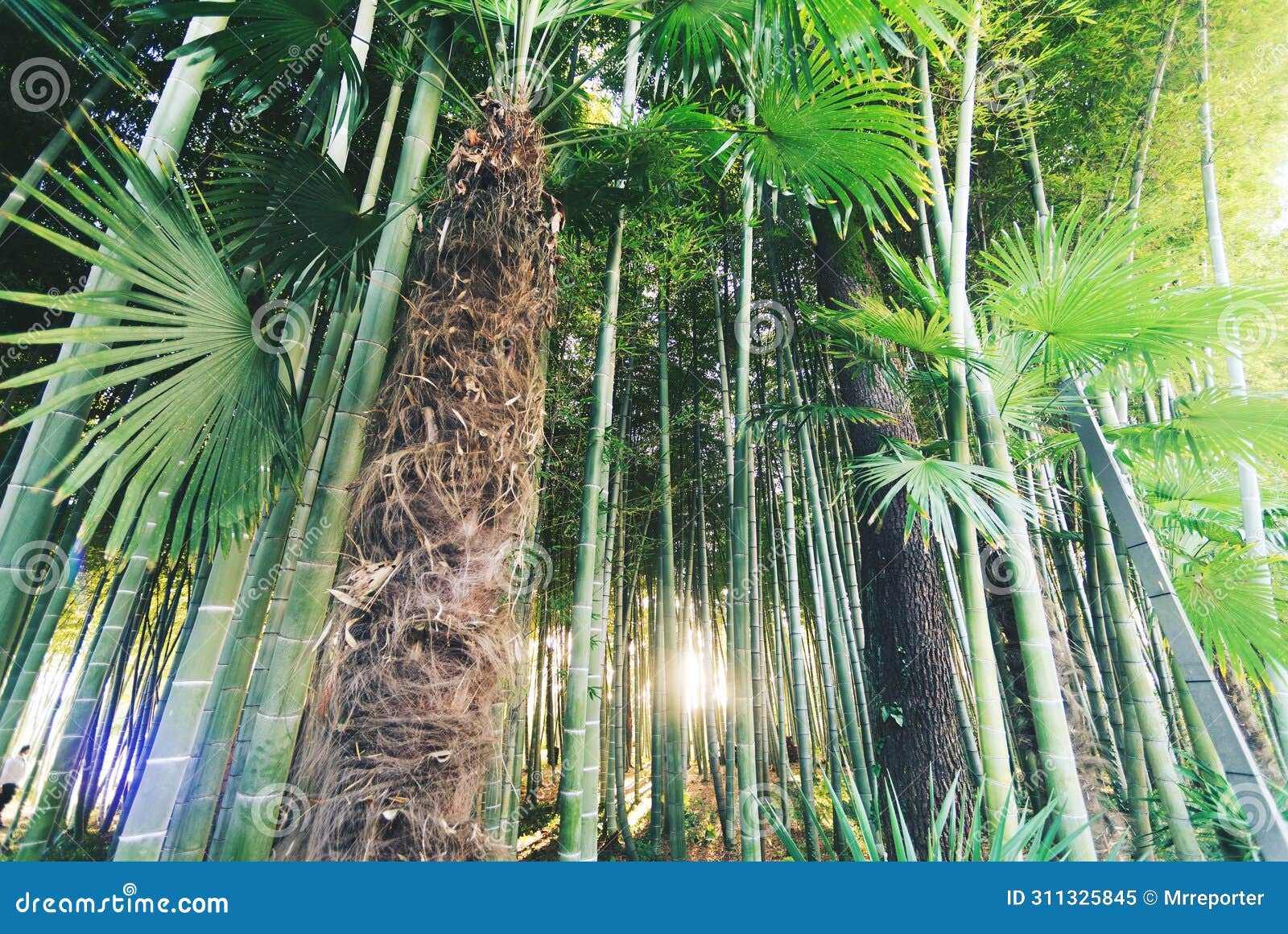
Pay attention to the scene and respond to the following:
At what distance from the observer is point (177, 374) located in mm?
1269

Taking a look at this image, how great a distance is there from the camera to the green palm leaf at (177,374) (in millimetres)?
1055

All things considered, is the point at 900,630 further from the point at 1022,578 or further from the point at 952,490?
the point at 952,490

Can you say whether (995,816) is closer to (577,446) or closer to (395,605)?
(395,605)

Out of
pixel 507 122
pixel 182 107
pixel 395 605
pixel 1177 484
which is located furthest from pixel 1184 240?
pixel 182 107

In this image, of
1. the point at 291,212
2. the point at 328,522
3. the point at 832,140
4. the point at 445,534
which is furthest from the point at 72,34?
the point at 832,140

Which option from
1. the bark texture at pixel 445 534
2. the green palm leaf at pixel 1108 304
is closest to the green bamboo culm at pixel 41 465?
the bark texture at pixel 445 534

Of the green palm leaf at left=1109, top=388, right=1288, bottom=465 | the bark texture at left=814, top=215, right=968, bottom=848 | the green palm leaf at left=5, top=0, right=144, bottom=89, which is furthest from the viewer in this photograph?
the bark texture at left=814, top=215, right=968, bottom=848

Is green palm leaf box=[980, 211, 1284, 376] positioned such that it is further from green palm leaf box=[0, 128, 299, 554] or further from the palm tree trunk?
green palm leaf box=[0, 128, 299, 554]

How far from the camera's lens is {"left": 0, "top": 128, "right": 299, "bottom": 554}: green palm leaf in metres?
1.05

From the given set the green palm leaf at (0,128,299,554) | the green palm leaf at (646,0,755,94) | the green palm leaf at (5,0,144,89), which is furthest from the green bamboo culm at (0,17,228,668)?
the green palm leaf at (646,0,755,94)

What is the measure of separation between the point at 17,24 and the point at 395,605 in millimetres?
3391

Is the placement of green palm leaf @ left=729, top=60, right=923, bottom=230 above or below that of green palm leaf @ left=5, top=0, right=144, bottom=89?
above

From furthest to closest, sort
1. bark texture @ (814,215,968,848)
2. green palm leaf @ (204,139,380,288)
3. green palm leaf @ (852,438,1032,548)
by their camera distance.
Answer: bark texture @ (814,215,968,848), green palm leaf @ (204,139,380,288), green palm leaf @ (852,438,1032,548)

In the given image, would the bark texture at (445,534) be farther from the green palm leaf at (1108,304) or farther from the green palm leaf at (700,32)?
the green palm leaf at (1108,304)
